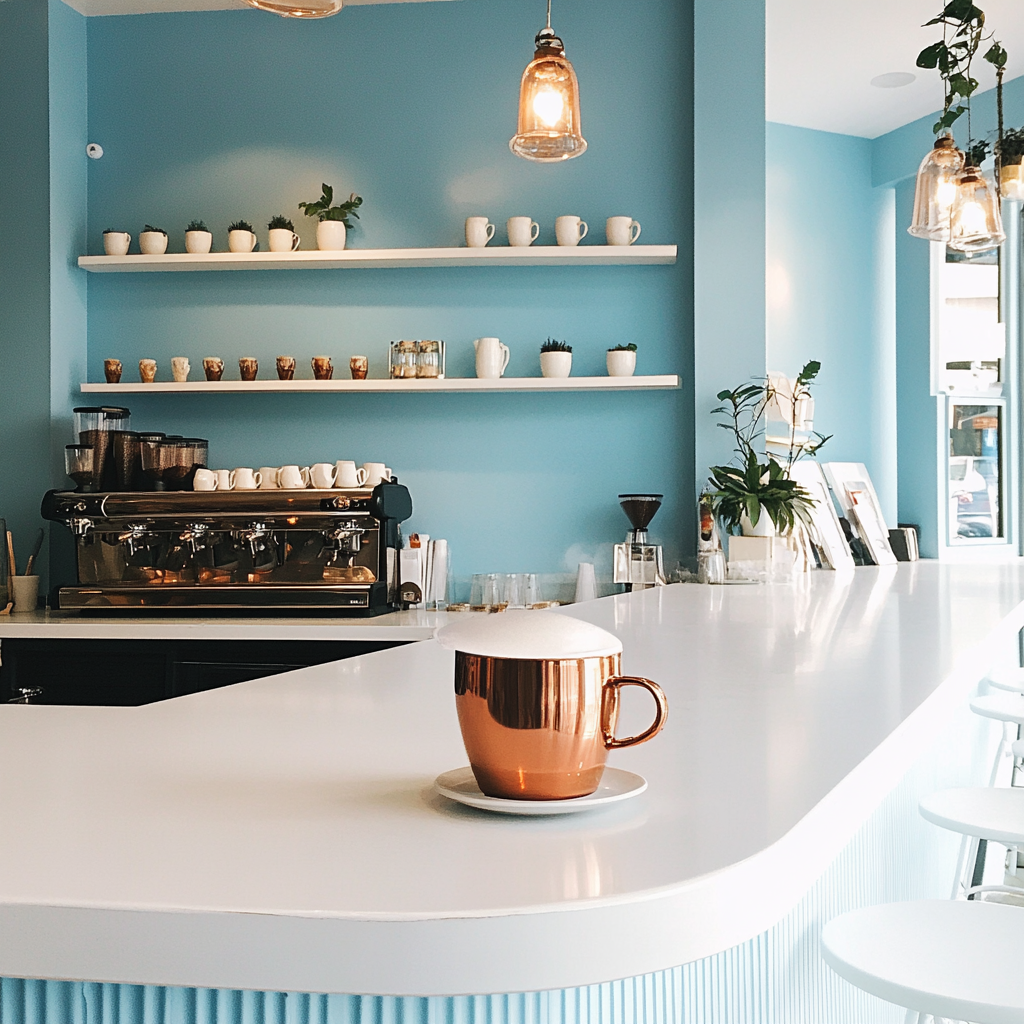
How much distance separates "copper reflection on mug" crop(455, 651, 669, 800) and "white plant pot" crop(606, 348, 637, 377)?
3.12 m

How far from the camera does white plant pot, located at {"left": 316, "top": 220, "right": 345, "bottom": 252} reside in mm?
3906

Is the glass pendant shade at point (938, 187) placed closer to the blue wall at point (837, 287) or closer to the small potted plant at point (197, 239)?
the small potted plant at point (197, 239)

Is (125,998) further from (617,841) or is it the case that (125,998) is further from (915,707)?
(915,707)

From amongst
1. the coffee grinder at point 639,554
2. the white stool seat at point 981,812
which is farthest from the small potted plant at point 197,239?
the white stool seat at point 981,812

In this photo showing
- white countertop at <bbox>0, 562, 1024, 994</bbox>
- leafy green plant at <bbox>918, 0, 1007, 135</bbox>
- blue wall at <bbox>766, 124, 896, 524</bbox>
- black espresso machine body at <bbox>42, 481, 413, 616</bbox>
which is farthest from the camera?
blue wall at <bbox>766, 124, 896, 524</bbox>

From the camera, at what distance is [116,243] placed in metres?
3.97

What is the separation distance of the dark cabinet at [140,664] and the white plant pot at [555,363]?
1.14 metres

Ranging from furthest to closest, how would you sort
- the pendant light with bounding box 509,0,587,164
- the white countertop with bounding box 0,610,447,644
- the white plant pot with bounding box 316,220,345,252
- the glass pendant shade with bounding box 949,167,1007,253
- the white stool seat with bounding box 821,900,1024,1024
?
the white plant pot with bounding box 316,220,345,252, the white countertop with bounding box 0,610,447,644, the glass pendant shade with bounding box 949,167,1007,253, the pendant light with bounding box 509,0,587,164, the white stool seat with bounding box 821,900,1024,1024

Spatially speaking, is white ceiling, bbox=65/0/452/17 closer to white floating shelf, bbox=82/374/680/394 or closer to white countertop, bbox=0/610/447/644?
white floating shelf, bbox=82/374/680/394

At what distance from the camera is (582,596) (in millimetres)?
3771

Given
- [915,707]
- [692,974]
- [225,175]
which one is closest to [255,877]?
[692,974]

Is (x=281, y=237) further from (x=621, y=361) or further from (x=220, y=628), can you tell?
(x=220, y=628)

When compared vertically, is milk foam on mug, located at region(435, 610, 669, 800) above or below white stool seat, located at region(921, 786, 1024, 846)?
above

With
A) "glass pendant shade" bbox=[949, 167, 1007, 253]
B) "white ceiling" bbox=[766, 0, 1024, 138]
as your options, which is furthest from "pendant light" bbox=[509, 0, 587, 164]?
"white ceiling" bbox=[766, 0, 1024, 138]
